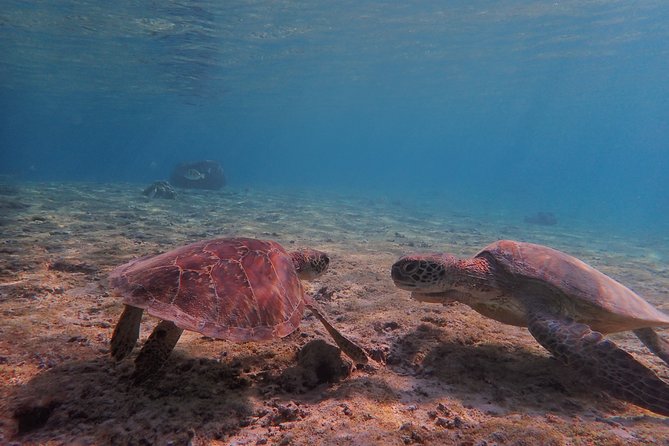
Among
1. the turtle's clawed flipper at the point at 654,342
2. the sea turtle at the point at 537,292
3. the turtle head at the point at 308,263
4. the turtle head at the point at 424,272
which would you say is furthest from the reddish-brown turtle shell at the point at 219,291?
the turtle's clawed flipper at the point at 654,342

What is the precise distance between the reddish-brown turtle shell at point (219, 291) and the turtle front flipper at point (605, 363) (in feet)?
7.29

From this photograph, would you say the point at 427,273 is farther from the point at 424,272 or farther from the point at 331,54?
the point at 331,54

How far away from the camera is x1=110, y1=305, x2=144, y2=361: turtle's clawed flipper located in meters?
2.86

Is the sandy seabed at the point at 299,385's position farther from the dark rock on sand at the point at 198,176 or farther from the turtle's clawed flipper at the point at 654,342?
the dark rock on sand at the point at 198,176

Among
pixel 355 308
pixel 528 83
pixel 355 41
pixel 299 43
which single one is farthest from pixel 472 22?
pixel 355 308

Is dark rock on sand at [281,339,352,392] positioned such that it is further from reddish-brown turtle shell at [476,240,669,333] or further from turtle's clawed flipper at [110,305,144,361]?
reddish-brown turtle shell at [476,240,669,333]

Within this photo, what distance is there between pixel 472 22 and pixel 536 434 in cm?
2945

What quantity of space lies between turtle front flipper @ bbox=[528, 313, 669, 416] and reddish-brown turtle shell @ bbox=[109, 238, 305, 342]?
87.5 inches

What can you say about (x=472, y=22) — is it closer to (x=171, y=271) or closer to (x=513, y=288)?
(x=513, y=288)

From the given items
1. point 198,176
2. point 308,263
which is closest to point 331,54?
point 198,176

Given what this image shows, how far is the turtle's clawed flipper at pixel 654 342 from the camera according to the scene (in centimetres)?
374

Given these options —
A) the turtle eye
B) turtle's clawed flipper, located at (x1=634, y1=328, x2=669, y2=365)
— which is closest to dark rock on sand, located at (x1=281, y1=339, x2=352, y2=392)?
the turtle eye

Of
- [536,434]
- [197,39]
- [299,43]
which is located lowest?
[536,434]

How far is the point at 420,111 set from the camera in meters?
70.2
